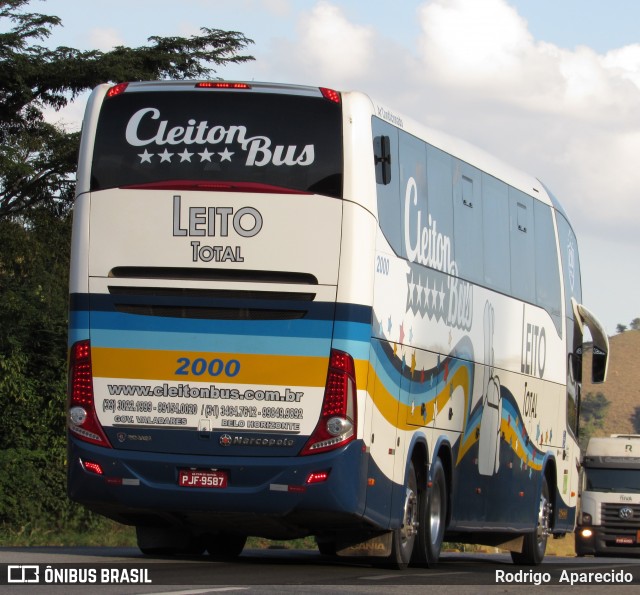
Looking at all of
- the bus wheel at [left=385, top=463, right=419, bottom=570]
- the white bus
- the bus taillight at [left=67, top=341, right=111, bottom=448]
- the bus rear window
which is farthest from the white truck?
the bus taillight at [left=67, top=341, right=111, bottom=448]

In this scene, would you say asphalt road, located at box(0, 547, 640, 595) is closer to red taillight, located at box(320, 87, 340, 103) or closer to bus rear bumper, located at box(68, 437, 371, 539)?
bus rear bumper, located at box(68, 437, 371, 539)

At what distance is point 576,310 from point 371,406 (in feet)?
29.7

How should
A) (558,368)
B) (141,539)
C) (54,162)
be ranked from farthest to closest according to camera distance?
(54,162) → (558,368) → (141,539)

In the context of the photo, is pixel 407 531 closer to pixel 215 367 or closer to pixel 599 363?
pixel 215 367

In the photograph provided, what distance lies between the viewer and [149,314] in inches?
548

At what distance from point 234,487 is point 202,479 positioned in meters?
0.29

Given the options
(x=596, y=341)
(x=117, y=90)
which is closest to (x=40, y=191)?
(x=596, y=341)

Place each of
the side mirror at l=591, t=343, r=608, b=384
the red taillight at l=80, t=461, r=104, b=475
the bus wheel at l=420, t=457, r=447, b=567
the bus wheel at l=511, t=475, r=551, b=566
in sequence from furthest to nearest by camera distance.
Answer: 1. the side mirror at l=591, t=343, r=608, b=384
2. the bus wheel at l=511, t=475, r=551, b=566
3. the bus wheel at l=420, t=457, r=447, b=567
4. the red taillight at l=80, t=461, r=104, b=475

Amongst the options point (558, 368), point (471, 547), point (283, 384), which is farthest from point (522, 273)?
point (471, 547)

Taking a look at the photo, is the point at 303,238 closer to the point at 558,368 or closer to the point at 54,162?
the point at 558,368

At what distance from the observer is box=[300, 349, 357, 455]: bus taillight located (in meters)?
13.7

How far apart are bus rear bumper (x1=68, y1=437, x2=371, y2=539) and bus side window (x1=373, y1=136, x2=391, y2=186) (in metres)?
2.47

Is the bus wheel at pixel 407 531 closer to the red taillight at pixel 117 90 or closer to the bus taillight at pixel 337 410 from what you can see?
the bus taillight at pixel 337 410

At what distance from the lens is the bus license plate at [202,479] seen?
13742 mm
